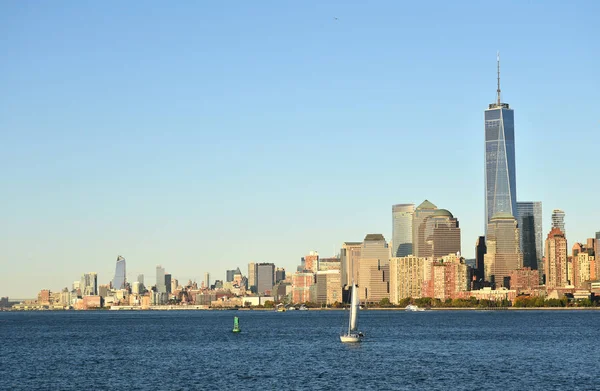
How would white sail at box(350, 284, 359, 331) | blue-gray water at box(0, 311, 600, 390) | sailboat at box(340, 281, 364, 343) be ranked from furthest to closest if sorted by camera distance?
white sail at box(350, 284, 359, 331) < sailboat at box(340, 281, 364, 343) < blue-gray water at box(0, 311, 600, 390)

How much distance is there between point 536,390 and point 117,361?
160 feet

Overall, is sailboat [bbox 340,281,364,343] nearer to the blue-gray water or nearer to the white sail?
the white sail

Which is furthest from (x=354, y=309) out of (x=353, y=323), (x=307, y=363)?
(x=307, y=363)

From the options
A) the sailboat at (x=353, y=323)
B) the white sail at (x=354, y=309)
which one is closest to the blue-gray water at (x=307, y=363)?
the sailboat at (x=353, y=323)

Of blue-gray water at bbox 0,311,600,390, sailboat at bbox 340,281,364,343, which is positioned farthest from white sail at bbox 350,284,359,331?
blue-gray water at bbox 0,311,600,390

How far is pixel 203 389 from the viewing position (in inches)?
3226

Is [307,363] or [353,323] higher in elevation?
[353,323]

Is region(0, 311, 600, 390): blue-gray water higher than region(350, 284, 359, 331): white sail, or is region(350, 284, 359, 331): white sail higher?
region(350, 284, 359, 331): white sail

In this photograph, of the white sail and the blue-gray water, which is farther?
the white sail

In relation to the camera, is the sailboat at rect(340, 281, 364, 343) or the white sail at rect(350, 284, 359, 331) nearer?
the sailboat at rect(340, 281, 364, 343)

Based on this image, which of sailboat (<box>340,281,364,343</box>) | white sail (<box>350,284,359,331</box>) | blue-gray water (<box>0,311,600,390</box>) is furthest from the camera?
white sail (<box>350,284,359,331</box>)

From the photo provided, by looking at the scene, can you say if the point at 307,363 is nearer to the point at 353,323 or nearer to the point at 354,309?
the point at 354,309

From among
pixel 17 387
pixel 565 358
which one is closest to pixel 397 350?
pixel 565 358

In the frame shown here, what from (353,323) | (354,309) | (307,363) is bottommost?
(307,363)
